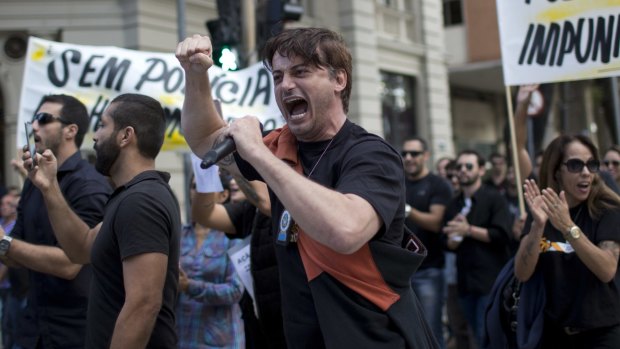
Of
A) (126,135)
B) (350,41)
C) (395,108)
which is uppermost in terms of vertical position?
(350,41)

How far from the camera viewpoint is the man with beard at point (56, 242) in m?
3.83

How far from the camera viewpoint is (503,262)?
6781mm

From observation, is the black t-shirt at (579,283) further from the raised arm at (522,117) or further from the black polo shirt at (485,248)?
the black polo shirt at (485,248)

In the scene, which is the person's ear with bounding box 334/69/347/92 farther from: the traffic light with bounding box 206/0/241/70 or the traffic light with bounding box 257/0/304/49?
the traffic light with bounding box 206/0/241/70

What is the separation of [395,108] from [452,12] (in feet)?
20.7

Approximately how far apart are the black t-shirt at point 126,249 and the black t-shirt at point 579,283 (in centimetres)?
213

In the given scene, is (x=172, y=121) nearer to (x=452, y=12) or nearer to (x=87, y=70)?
(x=87, y=70)

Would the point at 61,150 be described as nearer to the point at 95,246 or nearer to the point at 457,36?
the point at 95,246

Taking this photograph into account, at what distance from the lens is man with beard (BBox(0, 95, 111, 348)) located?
151 inches

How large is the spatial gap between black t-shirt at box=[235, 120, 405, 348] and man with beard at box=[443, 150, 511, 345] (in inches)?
171

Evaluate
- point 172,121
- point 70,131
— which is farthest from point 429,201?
point 70,131

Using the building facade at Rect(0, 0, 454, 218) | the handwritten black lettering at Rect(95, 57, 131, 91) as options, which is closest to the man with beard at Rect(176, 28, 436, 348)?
the handwritten black lettering at Rect(95, 57, 131, 91)

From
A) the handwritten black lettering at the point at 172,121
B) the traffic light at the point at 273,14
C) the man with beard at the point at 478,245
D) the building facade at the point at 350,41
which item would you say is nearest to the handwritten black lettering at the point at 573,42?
the man with beard at the point at 478,245

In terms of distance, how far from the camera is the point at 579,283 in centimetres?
407
